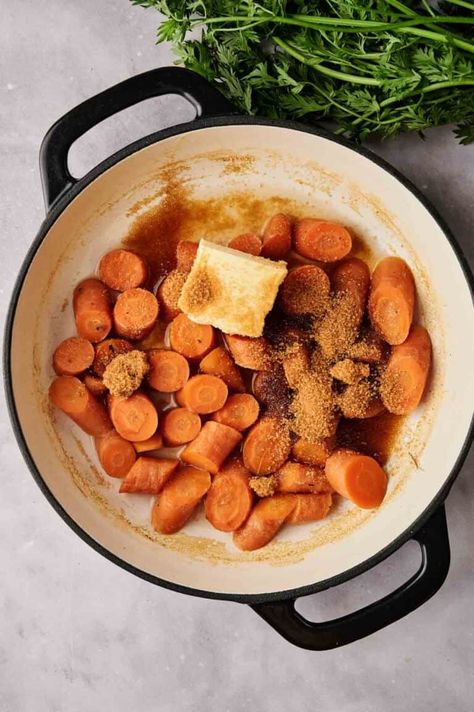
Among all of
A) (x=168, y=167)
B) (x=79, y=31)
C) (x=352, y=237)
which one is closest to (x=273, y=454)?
(x=352, y=237)

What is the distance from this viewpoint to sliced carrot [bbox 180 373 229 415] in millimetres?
2066

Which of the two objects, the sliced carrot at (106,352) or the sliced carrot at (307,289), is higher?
the sliced carrot at (307,289)

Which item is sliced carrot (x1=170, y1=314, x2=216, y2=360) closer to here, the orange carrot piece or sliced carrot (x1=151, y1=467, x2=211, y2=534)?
sliced carrot (x1=151, y1=467, x2=211, y2=534)

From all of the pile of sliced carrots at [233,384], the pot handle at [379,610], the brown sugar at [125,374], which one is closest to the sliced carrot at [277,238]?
the pile of sliced carrots at [233,384]

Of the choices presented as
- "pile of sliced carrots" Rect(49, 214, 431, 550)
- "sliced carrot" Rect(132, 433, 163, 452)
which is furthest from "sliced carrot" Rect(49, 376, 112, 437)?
"sliced carrot" Rect(132, 433, 163, 452)

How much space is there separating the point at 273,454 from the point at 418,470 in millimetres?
427

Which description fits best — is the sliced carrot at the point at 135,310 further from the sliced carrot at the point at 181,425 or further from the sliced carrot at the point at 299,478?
the sliced carrot at the point at 299,478

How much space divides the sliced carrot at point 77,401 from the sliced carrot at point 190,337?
27 cm

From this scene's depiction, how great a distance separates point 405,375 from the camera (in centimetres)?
204

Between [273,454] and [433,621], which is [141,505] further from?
[433,621]

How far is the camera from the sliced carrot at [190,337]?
2059mm

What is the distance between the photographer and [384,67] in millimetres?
1806

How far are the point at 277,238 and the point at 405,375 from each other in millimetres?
516

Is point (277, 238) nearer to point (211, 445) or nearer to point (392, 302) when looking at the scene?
point (392, 302)
